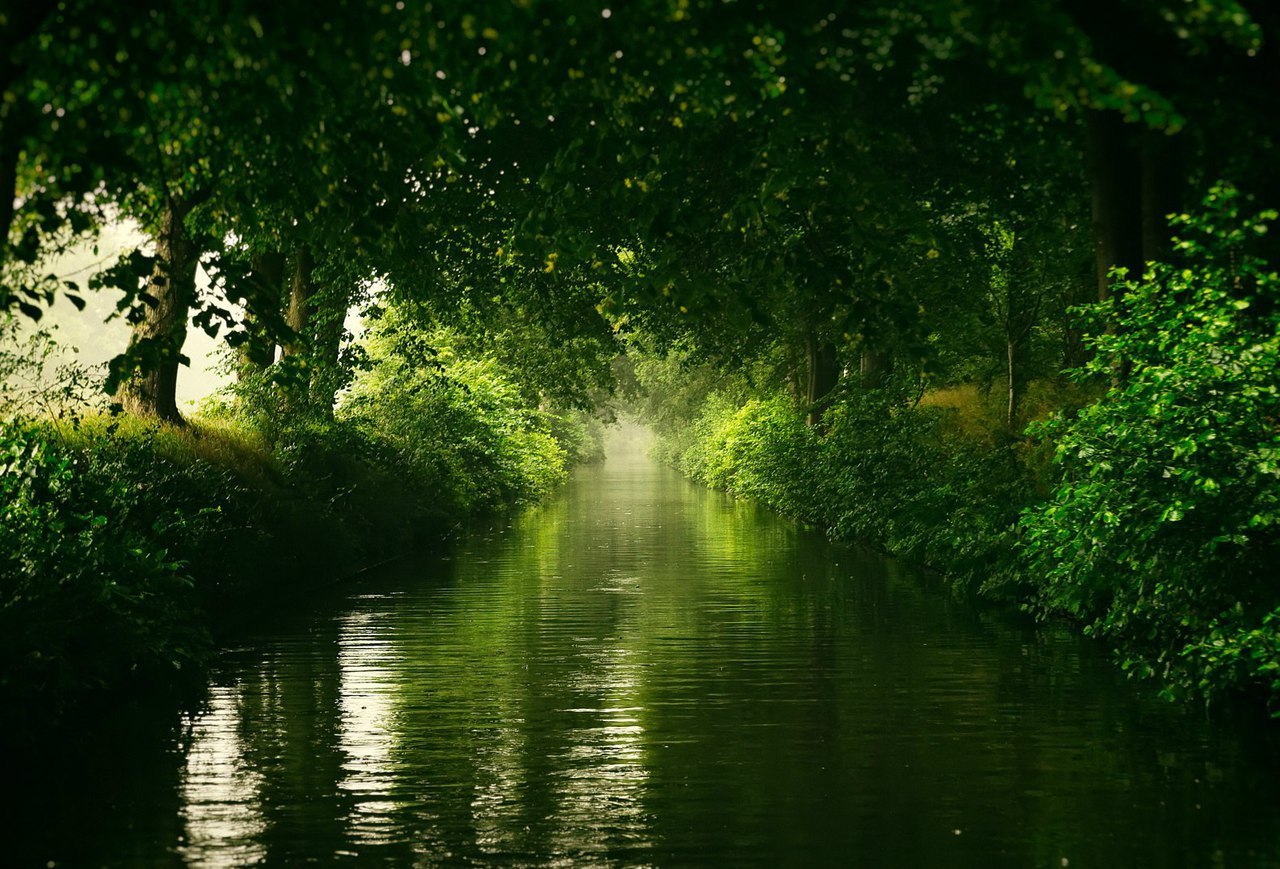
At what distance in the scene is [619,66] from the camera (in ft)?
22.1

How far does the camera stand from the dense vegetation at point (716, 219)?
19.8 feet

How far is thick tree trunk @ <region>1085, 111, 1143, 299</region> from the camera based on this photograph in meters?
12.2

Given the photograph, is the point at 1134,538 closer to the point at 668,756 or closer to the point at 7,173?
the point at 668,756

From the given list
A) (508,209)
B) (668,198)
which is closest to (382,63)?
(668,198)

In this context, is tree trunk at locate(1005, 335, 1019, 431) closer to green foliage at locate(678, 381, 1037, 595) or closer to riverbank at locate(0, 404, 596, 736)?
green foliage at locate(678, 381, 1037, 595)

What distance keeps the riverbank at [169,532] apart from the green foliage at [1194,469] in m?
7.25

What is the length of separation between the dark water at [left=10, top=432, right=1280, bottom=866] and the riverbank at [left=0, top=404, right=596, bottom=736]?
2.00 ft

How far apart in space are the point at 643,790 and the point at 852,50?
168 inches

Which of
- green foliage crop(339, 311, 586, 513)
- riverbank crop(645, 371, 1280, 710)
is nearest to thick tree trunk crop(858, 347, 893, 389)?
riverbank crop(645, 371, 1280, 710)

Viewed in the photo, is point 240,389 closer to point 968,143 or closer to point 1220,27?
point 968,143

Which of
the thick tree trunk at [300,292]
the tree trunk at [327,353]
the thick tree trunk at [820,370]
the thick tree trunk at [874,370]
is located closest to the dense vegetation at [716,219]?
the tree trunk at [327,353]

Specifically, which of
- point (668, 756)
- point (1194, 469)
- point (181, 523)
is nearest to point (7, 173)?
point (668, 756)

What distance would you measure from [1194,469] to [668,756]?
4087mm

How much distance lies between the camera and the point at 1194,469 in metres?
9.17
